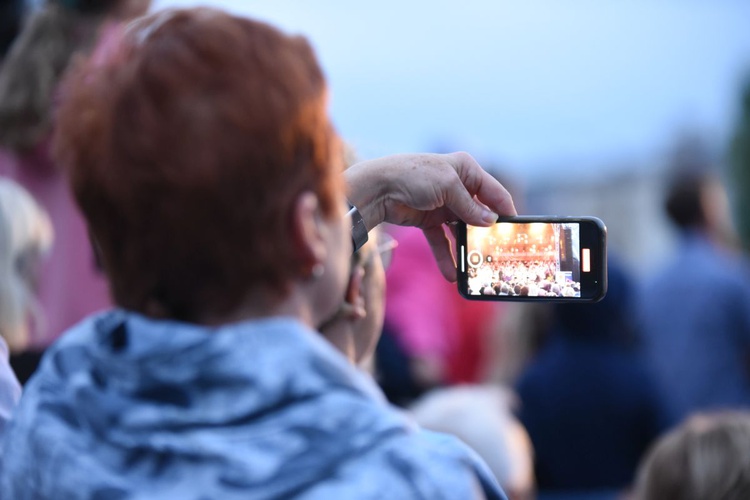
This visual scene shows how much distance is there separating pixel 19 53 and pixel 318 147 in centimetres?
238

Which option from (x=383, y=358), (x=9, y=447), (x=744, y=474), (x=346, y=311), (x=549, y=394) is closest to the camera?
(x=9, y=447)

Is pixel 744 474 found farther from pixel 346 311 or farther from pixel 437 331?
pixel 437 331

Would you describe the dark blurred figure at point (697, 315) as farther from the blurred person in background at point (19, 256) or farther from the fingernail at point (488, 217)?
the fingernail at point (488, 217)

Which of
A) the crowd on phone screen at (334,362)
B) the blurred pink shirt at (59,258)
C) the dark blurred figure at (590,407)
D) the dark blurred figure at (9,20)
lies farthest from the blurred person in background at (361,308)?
the dark blurred figure at (9,20)

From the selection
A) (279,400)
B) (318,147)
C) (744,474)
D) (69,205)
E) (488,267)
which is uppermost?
(318,147)

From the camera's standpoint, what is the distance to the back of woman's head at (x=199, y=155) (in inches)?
44.6

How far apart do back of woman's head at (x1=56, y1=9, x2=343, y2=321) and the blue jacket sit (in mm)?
64

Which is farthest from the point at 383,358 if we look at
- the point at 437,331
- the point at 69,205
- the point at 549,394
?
the point at 69,205

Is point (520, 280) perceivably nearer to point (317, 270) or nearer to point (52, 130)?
point (317, 270)

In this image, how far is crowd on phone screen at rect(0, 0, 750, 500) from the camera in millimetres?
1134

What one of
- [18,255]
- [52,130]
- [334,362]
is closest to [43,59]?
[52,130]

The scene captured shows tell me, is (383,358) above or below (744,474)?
below

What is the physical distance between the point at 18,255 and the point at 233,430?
2.17m

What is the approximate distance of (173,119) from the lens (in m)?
1.14
